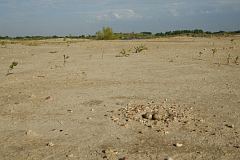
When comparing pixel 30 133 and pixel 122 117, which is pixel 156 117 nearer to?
pixel 122 117

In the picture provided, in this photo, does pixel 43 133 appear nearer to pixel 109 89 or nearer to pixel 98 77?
pixel 109 89

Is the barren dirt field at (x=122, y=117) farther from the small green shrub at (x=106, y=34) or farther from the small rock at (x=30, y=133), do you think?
the small green shrub at (x=106, y=34)

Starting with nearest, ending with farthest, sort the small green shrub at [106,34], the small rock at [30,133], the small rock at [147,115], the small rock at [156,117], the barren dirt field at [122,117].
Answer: the barren dirt field at [122,117] < the small rock at [30,133] < the small rock at [156,117] < the small rock at [147,115] < the small green shrub at [106,34]

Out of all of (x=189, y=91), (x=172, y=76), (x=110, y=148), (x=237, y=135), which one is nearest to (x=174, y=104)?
(x=189, y=91)

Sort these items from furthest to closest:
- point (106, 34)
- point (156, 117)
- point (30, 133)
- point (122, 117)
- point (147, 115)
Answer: point (106, 34), point (122, 117), point (147, 115), point (156, 117), point (30, 133)

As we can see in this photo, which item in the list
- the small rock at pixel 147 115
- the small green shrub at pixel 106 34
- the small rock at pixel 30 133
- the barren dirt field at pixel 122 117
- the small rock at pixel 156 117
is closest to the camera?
the barren dirt field at pixel 122 117

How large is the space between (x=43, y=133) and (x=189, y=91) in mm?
5102

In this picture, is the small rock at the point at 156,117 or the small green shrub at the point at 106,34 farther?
the small green shrub at the point at 106,34

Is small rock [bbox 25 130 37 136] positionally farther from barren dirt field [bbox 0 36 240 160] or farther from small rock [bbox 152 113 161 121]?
small rock [bbox 152 113 161 121]

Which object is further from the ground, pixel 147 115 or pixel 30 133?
pixel 147 115

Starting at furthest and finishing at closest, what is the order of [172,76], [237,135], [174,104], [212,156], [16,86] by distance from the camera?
[172,76] < [16,86] < [174,104] < [237,135] < [212,156]

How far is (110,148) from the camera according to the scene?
700cm

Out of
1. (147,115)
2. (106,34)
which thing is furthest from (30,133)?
(106,34)

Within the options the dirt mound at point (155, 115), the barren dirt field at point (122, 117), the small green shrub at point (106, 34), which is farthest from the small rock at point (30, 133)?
the small green shrub at point (106, 34)
